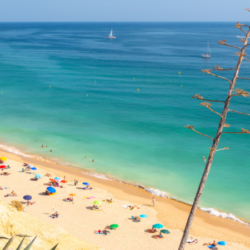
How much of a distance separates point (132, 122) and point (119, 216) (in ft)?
96.3

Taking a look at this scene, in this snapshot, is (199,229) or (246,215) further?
(246,215)

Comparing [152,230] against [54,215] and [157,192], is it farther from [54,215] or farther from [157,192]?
[54,215]

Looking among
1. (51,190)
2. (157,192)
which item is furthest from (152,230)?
(51,190)

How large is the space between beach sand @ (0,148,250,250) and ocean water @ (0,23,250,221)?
275 centimetres

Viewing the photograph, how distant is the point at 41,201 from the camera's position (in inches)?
1203

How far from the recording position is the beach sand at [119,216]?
83.1 feet

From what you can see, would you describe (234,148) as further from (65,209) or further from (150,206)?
(65,209)

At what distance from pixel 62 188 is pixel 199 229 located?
50.9 feet

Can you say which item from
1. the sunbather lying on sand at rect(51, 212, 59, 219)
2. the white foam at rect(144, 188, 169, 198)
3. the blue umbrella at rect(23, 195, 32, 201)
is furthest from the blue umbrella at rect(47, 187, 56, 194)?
the white foam at rect(144, 188, 169, 198)

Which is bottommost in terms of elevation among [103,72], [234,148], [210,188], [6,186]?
[6,186]

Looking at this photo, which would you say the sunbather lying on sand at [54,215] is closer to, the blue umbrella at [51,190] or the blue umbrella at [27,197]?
the blue umbrella at [27,197]

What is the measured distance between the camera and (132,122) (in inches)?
2223

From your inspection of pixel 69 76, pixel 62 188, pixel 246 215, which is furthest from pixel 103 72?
pixel 246 215

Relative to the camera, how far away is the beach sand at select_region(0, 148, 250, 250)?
25.3 meters
